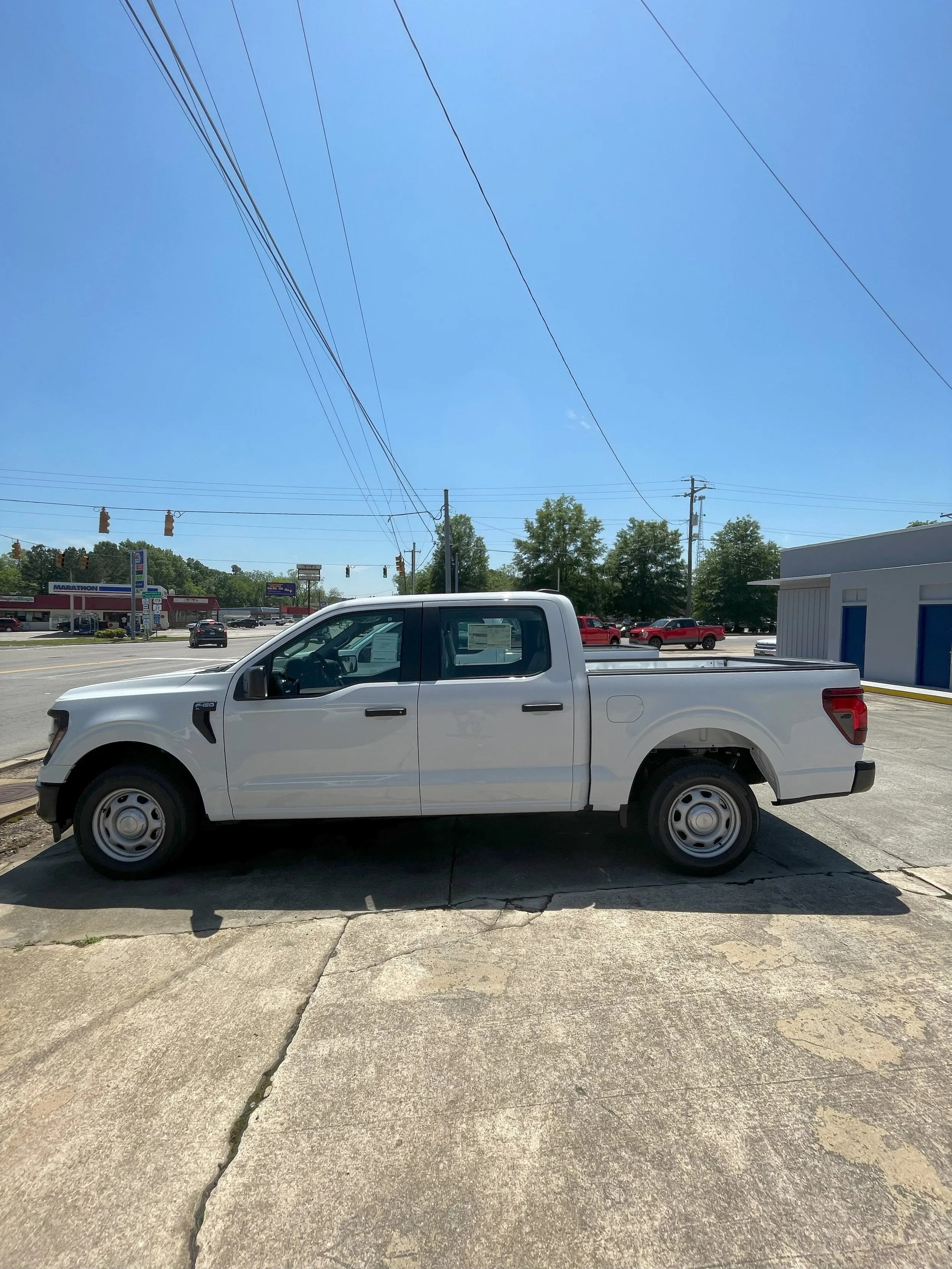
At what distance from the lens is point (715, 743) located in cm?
470

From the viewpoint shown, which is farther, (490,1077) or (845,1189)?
(490,1077)

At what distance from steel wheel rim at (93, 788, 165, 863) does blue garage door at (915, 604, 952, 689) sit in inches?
780

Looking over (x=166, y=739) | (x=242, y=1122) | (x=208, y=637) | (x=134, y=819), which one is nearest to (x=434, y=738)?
(x=166, y=739)

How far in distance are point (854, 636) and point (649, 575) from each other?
50912mm

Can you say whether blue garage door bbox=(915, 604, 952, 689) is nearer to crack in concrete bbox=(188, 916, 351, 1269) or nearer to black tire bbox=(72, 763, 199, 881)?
black tire bbox=(72, 763, 199, 881)

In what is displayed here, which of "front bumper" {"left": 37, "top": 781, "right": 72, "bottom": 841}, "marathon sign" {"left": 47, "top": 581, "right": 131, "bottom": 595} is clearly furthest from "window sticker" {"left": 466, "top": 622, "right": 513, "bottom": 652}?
"marathon sign" {"left": 47, "top": 581, "right": 131, "bottom": 595}

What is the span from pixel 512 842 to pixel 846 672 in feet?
8.79

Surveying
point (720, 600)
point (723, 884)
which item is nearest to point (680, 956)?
point (723, 884)

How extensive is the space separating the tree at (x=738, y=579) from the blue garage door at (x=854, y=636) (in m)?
52.1

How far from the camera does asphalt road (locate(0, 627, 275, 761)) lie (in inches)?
451

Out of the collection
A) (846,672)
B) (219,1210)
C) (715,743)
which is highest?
(846,672)

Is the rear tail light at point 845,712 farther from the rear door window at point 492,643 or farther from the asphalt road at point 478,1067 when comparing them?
the rear door window at point 492,643

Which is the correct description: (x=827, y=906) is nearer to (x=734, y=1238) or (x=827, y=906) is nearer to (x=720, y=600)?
(x=734, y=1238)

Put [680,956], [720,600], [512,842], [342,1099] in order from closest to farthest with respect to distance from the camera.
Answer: [342,1099]
[680,956]
[512,842]
[720,600]
